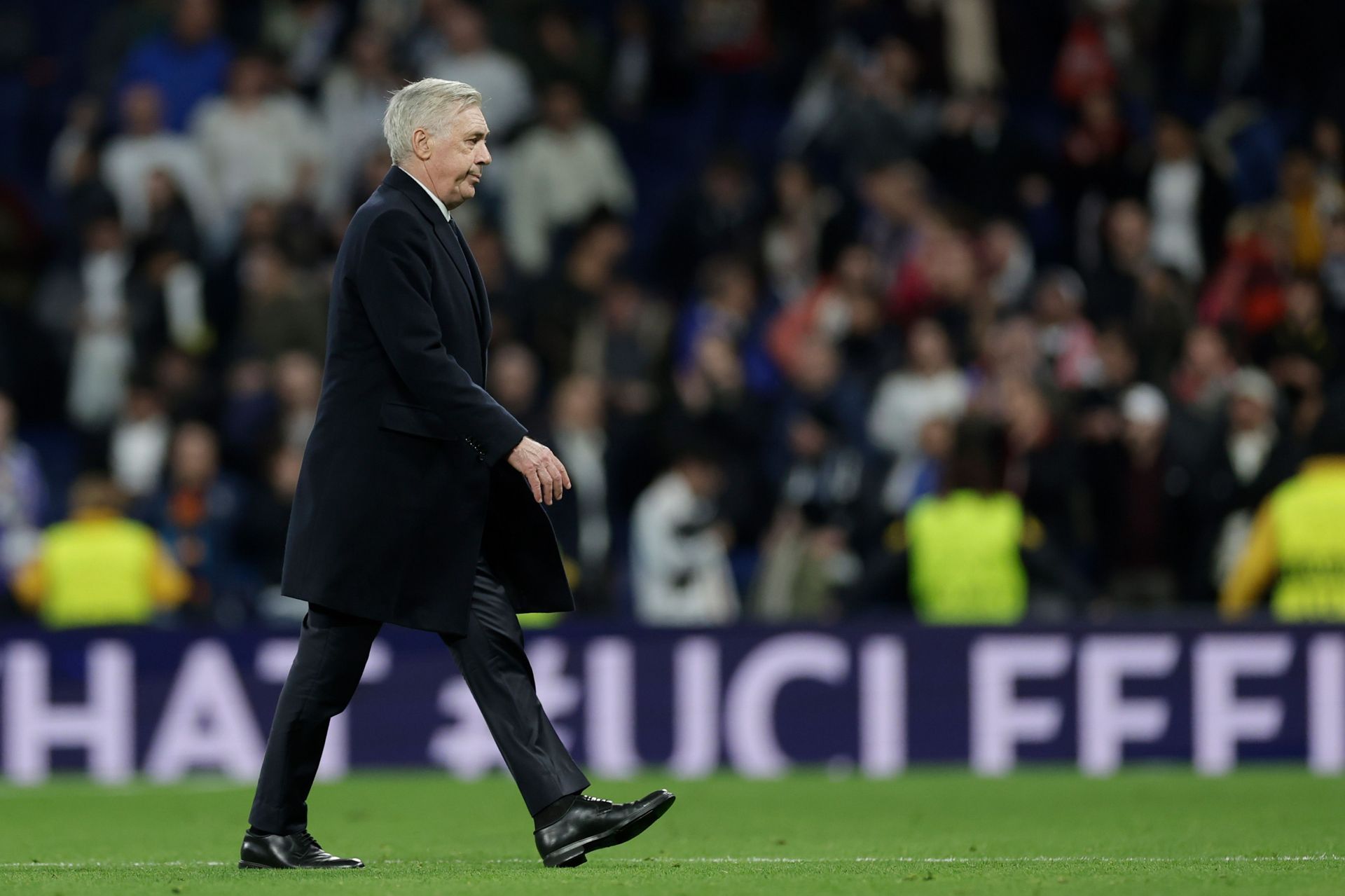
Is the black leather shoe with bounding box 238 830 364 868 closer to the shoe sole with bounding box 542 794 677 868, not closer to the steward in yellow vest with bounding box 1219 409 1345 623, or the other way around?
the shoe sole with bounding box 542 794 677 868

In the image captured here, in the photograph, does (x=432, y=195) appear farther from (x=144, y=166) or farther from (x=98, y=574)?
(x=144, y=166)

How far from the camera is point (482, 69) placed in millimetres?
16297

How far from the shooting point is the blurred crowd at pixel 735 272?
13.1 metres

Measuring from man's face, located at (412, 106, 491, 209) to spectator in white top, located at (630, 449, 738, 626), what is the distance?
22.0ft

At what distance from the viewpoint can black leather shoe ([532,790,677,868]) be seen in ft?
20.4

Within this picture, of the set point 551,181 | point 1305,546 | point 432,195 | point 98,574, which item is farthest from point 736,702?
point 432,195

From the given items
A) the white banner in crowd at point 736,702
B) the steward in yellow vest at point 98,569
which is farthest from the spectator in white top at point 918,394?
the steward in yellow vest at point 98,569


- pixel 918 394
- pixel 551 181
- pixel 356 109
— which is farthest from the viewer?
pixel 356 109

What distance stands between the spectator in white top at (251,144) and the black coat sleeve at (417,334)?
32.2ft

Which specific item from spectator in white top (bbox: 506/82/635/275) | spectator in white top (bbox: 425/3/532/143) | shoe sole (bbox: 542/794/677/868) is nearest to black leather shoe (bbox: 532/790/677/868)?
shoe sole (bbox: 542/794/677/868)

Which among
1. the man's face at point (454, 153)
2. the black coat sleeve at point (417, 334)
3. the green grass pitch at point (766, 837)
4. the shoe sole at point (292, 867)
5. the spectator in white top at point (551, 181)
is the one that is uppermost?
the spectator in white top at point (551, 181)

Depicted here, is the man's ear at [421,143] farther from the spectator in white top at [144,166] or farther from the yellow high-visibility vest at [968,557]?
the spectator in white top at [144,166]

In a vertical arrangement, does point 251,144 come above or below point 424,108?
above

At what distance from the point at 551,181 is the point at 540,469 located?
1026 centimetres
